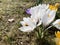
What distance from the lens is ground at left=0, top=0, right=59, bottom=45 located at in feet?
6.08

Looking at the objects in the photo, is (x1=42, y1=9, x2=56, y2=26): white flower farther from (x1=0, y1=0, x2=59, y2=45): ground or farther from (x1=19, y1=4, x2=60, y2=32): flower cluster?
(x1=0, y1=0, x2=59, y2=45): ground

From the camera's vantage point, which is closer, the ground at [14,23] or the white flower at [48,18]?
the white flower at [48,18]

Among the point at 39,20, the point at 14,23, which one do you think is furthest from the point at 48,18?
the point at 14,23

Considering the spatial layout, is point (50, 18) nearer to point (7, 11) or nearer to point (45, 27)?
point (45, 27)

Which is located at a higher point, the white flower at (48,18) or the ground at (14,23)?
the white flower at (48,18)

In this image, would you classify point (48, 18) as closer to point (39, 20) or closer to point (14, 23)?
point (39, 20)

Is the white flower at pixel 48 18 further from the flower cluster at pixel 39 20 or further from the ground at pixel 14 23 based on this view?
the ground at pixel 14 23

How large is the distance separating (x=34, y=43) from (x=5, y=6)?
77cm

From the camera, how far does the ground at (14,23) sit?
1854 mm

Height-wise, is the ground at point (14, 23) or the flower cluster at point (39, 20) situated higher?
the flower cluster at point (39, 20)

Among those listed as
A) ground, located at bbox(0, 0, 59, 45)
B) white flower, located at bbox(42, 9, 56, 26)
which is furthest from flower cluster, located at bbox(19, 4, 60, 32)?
ground, located at bbox(0, 0, 59, 45)

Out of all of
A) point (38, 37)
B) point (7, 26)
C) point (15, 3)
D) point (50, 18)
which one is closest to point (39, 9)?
point (50, 18)

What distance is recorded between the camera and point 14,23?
2102 millimetres

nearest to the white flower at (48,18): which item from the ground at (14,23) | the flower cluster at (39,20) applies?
the flower cluster at (39,20)
